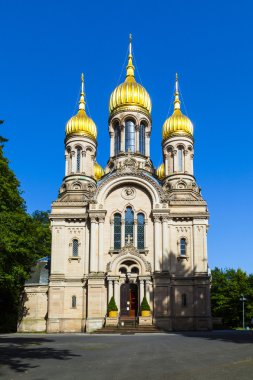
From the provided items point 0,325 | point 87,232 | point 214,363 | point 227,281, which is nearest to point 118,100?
point 87,232

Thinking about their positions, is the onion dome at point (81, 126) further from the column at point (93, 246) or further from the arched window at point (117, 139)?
the column at point (93, 246)

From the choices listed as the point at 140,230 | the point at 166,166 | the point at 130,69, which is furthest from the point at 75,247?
the point at 130,69

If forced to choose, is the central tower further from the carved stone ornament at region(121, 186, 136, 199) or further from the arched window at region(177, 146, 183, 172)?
the carved stone ornament at region(121, 186, 136, 199)

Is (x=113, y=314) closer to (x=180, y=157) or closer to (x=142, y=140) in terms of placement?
(x=180, y=157)

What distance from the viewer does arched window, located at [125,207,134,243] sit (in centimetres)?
4259

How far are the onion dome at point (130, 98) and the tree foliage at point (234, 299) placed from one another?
86.5 feet

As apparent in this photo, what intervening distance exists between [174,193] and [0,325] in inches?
797

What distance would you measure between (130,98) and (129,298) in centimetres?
2148

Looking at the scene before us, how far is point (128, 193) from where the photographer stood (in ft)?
144

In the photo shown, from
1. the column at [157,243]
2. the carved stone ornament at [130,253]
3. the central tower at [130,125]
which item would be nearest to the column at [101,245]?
the carved stone ornament at [130,253]

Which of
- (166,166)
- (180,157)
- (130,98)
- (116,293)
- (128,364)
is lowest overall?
(128,364)

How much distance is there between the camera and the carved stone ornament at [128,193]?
144ft

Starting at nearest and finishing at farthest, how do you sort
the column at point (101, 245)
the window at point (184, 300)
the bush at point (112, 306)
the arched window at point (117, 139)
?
1. the bush at point (112, 306)
2. the window at point (184, 300)
3. the column at point (101, 245)
4. the arched window at point (117, 139)

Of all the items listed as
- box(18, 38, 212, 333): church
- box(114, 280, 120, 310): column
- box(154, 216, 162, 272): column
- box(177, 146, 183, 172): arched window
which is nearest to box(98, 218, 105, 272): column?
box(18, 38, 212, 333): church
